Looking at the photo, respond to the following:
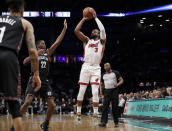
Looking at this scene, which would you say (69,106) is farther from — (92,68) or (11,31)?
(11,31)

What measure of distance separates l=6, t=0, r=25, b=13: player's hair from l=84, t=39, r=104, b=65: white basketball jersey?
3.24 meters

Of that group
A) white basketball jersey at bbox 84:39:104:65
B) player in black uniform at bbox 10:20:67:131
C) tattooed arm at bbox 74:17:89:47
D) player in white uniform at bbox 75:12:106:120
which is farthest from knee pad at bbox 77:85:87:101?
tattooed arm at bbox 74:17:89:47

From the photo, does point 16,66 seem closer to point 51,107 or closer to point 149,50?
point 51,107

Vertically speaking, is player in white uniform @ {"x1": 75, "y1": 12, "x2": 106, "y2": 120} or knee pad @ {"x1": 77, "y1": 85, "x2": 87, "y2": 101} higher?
player in white uniform @ {"x1": 75, "y1": 12, "x2": 106, "y2": 120}

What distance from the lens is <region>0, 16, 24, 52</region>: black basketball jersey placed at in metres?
2.91

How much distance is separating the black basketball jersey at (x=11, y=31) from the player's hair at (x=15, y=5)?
124mm

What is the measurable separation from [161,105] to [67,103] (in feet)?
43.3

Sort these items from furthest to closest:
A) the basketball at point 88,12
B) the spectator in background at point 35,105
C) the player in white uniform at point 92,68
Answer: the spectator in background at point 35,105 → the player in white uniform at point 92,68 → the basketball at point 88,12

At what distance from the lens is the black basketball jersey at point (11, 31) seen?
2914 millimetres

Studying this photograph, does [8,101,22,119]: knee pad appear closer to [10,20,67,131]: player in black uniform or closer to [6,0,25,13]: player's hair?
[6,0,25,13]: player's hair

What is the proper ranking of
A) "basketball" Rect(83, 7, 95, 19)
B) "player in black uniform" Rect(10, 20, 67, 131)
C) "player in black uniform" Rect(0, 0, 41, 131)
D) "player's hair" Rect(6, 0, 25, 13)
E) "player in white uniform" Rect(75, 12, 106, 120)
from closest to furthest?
"player in black uniform" Rect(0, 0, 41, 131) < "player's hair" Rect(6, 0, 25, 13) < "player in black uniform" Rect(10, 20, 67, 131) < "basketball" Rect(83, 7, 95, 19) < "player in white uniform" Rect(75, 12, 106, 120)

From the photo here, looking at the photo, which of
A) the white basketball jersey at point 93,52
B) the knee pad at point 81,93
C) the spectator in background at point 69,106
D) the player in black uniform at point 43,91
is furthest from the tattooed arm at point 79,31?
the spectator in background at point 69,106

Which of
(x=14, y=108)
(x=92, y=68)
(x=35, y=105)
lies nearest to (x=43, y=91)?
(x=92, y=68)

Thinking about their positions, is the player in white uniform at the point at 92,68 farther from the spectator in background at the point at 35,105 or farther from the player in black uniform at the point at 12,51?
the spectator in background at the point at 35,105
